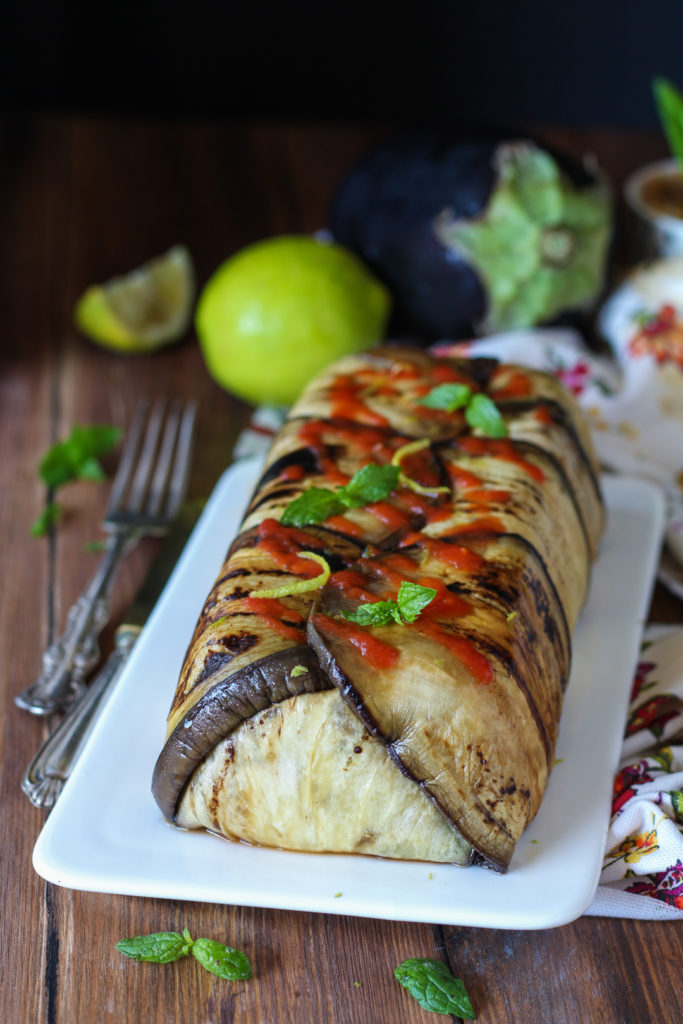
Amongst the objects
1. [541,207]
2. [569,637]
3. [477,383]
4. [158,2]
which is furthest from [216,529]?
[158,2]

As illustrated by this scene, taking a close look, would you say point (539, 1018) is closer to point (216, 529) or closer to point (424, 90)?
point (216, 529)

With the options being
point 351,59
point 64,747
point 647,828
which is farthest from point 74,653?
point 351,59

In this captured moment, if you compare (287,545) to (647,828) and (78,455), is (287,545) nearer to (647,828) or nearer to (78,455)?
(647,828)

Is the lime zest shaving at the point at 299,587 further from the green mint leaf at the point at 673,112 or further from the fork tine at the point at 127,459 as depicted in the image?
the green mint leaf at the point at 673,112

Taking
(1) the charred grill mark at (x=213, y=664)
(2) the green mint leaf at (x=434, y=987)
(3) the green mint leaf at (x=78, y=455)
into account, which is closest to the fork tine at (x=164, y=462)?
(3) the green mint leaf at (x=78, y=455)

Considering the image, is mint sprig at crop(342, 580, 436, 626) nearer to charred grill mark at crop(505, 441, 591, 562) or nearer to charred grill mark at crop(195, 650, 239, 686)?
charred grill mark at crop(195, 650, 239, 686)

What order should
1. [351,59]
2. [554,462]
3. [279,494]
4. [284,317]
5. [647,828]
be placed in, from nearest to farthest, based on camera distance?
[647,828], [279,494], [554,462], [284,317], [351,59]

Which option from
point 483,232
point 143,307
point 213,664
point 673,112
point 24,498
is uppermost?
point 673,112
